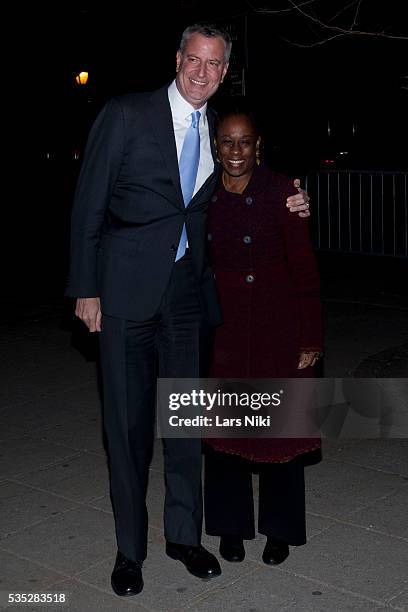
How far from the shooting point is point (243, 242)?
13.1 feet

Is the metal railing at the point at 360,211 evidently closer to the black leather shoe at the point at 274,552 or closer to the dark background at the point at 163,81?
the dark background at the point at 163,81

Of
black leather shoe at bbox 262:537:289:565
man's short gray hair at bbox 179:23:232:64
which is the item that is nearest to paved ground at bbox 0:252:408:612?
black leather shoe at bbox 262:537:289:565

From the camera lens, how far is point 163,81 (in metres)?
26.8

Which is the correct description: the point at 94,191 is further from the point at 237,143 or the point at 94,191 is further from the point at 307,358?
the point at 307,358

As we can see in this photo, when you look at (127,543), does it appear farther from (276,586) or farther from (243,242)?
(243,242)

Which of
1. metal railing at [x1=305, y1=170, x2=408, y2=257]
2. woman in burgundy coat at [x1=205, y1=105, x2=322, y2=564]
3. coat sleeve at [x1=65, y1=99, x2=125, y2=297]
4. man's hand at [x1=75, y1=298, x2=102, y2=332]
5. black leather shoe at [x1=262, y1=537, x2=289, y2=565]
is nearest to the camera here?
coat sleeve at [x1=65, y1=99, x2=125, y2=297]

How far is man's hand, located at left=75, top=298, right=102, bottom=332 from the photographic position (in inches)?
151

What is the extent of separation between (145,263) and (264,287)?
0.54 m

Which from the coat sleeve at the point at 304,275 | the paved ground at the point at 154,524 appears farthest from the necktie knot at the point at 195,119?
the paved ground at the point at 154,524

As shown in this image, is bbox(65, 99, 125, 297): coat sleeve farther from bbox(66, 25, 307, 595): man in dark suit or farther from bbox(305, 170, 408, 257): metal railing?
bbox(305, 170, 408, 257): metal railing

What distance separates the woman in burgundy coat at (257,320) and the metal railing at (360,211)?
919 cm

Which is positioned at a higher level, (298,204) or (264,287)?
(298,204)

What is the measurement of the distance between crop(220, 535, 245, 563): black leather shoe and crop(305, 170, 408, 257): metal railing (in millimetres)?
9211

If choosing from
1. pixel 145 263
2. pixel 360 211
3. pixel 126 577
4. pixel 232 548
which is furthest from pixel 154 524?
pixel 360 211
